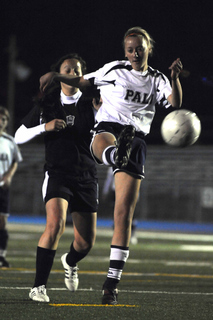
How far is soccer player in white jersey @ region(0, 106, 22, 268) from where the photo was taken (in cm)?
925

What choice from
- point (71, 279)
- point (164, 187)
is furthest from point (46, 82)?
point (164, 187)

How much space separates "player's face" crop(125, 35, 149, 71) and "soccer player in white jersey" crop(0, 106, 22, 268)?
3769mm

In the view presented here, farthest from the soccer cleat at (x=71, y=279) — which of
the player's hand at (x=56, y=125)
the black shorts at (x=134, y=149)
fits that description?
the player's hand at (x=56, y=125)

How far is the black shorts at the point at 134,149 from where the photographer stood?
5.55 m

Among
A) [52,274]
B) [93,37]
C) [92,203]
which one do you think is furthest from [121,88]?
[93,37]

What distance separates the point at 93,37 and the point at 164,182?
7.45 meters

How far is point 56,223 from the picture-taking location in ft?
18.3

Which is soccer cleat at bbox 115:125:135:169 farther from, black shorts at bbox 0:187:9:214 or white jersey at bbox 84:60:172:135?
black shorts at bbox 0:187:9:214

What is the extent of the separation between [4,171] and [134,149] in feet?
14.0

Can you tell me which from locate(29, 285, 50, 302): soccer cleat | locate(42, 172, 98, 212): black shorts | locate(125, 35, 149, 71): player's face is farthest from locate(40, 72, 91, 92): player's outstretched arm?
locate(29, 285, 50, 302): soccer cleat

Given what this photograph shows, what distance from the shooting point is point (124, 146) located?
5.32 m

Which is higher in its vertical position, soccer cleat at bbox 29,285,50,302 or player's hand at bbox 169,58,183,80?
player's hand at bbox 169,58,183,80

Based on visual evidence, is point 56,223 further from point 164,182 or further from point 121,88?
point 164,182

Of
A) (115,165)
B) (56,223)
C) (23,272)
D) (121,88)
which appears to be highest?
(121,88)
